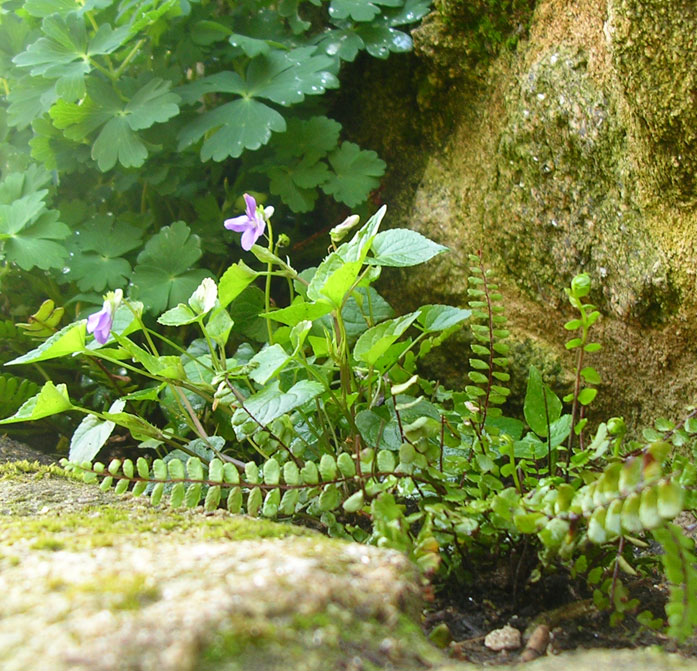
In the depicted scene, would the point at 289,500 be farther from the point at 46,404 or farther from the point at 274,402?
the point at 46,404

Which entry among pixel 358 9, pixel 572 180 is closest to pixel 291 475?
pixel 572 180

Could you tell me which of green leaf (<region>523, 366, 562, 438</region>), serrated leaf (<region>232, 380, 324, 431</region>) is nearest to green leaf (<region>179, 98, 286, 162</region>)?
serrated leaf (<region>232, 380, 324, 431</region>)

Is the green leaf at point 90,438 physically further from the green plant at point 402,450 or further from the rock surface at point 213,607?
the rock surface at point 213,607

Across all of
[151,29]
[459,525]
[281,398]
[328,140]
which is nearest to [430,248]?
[281,398]

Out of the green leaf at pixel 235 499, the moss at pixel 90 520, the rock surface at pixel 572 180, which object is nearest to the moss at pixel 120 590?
the moss at pixel 90 520

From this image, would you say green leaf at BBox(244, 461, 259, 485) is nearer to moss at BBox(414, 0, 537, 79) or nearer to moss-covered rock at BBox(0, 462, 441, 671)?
moss-covered rock at BBox(0, 462, 441, 671)

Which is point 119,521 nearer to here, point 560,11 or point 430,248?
point 430,248
